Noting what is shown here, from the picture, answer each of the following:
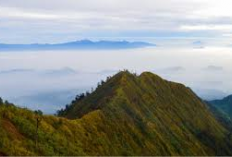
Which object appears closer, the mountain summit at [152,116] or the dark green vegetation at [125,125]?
the dark green vegetation at [125,125]

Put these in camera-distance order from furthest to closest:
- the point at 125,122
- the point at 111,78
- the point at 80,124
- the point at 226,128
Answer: the point at 226,128 < the point at 111,78 < the point at 125,122 < the point at 80,124

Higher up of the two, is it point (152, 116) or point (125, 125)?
point (125, 125)

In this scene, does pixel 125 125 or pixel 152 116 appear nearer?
pixel 125 125

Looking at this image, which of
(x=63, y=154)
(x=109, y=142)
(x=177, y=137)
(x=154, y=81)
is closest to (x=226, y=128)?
(x=154, y=81)

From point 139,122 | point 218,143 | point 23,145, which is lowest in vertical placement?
point 218,143

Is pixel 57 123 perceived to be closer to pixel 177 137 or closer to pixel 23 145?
pixel 23 145

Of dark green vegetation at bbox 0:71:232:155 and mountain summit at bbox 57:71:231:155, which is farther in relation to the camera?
mountain summit at bbox 57:71:231:155

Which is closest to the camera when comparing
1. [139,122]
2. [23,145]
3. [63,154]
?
[23,145]

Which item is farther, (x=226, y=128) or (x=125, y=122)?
(x=226, y=128)
